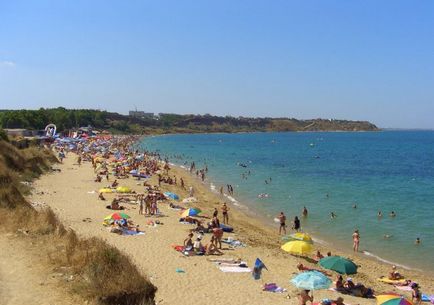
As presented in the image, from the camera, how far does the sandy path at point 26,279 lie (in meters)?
8.10

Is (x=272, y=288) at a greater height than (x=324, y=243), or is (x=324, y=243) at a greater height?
(x=272, y=288)

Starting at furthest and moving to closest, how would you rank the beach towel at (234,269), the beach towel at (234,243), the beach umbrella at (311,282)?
the beach towel at (234,243) < the beach towel at (234,269) < the beach umbrella at (311,282)

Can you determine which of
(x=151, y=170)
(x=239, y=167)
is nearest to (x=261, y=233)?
(x=151, y=170)

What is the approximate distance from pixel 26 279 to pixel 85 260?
3.99ft

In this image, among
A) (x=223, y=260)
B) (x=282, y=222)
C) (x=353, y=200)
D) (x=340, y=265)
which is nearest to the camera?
(x=340, y=265)

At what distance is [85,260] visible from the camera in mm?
9344

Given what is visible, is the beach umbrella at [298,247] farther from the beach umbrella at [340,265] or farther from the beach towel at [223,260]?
the beach towel at [223,260]

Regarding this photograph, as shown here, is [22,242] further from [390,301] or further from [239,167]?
[239,167]

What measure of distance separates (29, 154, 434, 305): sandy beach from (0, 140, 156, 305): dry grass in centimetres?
239

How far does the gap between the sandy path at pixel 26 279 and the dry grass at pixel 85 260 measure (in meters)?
0.29

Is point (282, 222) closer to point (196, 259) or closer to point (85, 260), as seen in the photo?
point (196, 259)

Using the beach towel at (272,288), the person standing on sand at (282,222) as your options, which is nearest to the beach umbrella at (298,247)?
the beach towel at (272,288)

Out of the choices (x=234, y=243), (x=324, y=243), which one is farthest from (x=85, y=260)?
(x=324, y=243)

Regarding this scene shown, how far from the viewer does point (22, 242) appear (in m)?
11.6
